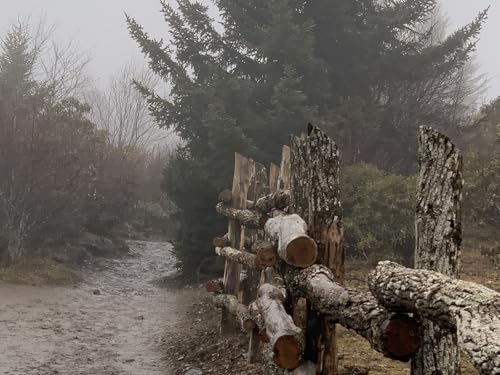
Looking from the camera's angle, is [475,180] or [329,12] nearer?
[475,180]

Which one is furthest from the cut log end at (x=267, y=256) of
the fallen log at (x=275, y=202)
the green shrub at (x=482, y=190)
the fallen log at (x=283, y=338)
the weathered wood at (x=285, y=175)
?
the green shrub at (x=482, y=190)

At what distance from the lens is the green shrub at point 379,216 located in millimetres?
10602

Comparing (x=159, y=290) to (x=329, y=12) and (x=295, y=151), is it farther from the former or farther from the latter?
(x=295, y=151)

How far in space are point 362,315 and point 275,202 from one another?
315 centimetres

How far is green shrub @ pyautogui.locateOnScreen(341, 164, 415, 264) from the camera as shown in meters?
10.6

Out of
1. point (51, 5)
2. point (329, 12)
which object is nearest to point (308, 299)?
point (329, 12)

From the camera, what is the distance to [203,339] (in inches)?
312

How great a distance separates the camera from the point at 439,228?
2711 mm

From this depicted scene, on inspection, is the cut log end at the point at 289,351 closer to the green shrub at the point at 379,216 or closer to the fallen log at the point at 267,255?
the fallen log at the point at 267,255

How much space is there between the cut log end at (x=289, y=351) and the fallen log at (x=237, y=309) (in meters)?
2.24

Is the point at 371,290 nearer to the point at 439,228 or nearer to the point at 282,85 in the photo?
the point at 439,228

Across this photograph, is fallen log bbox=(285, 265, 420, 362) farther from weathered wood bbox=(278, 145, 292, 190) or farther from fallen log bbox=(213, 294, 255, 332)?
weathered wood bbox=(278, 145, 292, 190)

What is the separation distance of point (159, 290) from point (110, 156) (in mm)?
8805

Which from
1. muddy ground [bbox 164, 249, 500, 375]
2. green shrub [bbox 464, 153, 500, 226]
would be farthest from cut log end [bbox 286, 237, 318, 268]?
green shrub [bbox 464, 153, 500, 226]
